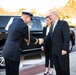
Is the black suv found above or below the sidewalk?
above

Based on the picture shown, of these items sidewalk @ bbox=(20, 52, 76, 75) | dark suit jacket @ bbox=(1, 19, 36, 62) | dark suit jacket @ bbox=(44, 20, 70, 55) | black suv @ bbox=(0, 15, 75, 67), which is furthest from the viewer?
black suv @ bbox=(0, 15, 75, 67)

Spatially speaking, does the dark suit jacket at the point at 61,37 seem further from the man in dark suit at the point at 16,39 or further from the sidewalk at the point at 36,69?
the sidewalk at the point at 36,69

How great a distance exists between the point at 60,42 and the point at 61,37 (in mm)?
113

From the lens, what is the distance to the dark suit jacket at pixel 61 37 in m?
5.04

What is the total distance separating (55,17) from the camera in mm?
5125

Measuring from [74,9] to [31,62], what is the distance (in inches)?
1183

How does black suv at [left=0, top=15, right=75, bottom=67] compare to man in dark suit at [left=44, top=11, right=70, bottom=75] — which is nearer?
man in dark suit at [left=44, top=11, right=70, bottom=75]

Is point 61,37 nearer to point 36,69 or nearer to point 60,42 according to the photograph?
point 60,42

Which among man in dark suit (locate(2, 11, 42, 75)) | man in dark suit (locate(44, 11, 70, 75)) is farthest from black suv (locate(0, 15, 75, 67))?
man in dark suit (locate(2, 11, 42, 75))

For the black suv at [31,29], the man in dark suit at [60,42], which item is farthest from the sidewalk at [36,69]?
the man in dark suit at [60,42]

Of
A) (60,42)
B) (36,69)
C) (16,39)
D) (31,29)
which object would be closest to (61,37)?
(60,42)

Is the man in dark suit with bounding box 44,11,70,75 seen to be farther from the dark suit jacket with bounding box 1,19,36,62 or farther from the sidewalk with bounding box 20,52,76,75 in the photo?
the sidewalk with bounding box 20,52,76,75

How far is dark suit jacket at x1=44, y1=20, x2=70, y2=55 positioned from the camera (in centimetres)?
504

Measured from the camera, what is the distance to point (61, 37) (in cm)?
515
